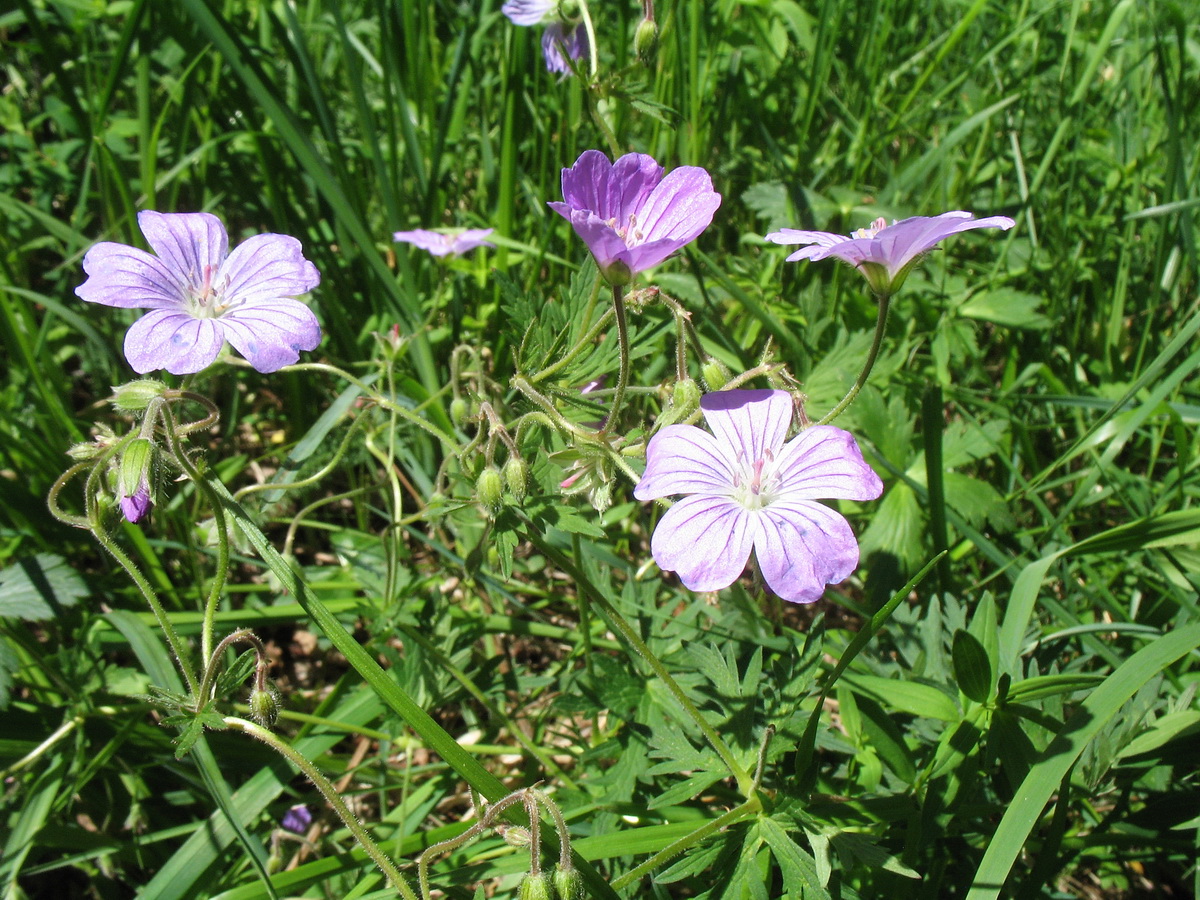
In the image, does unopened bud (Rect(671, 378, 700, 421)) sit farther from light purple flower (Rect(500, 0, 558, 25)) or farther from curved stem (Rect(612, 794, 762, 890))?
light purple flower (Rect(500, 0, 558, 25))

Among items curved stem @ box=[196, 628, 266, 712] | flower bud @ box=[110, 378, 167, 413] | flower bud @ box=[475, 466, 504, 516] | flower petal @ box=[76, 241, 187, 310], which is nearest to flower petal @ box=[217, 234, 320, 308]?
flower petal @ box=[76, 241, 187, 310]

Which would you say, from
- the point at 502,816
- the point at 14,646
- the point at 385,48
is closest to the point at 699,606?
the point at 502,816

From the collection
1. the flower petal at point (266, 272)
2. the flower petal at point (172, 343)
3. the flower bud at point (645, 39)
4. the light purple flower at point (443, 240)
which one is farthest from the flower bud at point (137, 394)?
the flower bud at point (645, 39)

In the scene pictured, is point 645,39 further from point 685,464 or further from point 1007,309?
point 1007,309

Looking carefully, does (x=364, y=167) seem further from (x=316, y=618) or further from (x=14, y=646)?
(x=316, y=618)

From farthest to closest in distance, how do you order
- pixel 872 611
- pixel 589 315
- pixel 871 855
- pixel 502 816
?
pixel 872 611
pixel 589 315
pixel 502 816
pixel 871 855

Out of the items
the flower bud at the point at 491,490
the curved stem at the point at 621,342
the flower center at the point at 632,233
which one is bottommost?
the flower bud at the point at 491,490

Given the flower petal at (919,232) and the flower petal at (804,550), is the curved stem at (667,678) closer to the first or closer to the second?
the flower petal at (804,550)
